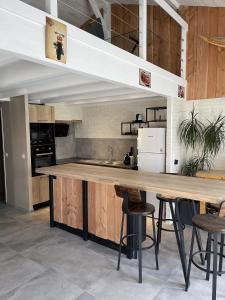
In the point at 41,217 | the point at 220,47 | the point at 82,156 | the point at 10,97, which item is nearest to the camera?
the point at 220,47

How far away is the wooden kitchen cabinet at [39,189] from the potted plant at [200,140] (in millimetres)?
2772

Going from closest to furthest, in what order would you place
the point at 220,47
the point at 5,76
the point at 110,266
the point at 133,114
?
the point at 110,266, the point at 5,76, the point at 220,47, the point at 133,114

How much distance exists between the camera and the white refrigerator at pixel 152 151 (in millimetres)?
3988

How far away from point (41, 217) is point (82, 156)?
2.61 metres

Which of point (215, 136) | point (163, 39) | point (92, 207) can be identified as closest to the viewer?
point (92, 207)

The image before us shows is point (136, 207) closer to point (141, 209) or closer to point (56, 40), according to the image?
point (141, 209)

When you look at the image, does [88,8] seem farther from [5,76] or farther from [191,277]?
[191,277]

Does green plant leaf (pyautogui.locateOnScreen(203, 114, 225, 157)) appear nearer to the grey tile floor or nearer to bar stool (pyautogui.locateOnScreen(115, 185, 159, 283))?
the grey tile floor

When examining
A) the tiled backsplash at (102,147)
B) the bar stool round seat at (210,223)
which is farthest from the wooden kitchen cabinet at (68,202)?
the tiled backsplash at (102,147)

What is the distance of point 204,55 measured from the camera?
159 inches

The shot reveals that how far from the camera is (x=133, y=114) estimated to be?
532 cm

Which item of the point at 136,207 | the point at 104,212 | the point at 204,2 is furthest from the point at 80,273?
the point at 204,2

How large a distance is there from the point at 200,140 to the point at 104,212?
229 cm

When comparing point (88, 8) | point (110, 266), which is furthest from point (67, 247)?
point (88, 8)
